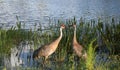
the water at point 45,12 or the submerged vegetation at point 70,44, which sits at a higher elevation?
the submerged vegetation at point 70,44

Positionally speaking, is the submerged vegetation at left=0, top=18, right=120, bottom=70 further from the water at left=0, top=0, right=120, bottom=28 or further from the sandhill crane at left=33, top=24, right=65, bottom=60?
the water at left=0, top=0, right=120, bottom=28

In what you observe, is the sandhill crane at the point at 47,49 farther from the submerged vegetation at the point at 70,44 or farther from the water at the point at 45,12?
the water at the point at 45,12

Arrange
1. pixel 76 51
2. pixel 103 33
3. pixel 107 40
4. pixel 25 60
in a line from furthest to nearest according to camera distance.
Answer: pixel 103 33, pixel 107 40, pixel 25 60, pixel 76 51

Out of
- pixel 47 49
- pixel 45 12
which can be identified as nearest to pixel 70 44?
pixel 47 49

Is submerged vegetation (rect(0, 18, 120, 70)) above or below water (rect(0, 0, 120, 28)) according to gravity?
above

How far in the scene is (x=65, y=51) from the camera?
924 centimetres

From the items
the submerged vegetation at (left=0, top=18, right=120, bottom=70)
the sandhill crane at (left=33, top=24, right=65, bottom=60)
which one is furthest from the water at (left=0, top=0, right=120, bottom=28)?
the sandhill crane at (left=33, top=24, right=65, bottom=60)

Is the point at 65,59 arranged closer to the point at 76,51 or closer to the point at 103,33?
the point at 76,51

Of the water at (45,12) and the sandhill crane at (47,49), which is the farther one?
the water at (45,12)

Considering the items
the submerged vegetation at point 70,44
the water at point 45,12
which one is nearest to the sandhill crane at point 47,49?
the submerged vegetation at point 70,44

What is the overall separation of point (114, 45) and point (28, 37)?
3.02 meters

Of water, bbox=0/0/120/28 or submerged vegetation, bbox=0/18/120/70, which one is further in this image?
water, bbox=0/0/120/28

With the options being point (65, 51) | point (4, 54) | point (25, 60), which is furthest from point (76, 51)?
point (4, 54)

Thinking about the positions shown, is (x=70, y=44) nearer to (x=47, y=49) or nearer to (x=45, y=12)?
(x=47, y=49)
